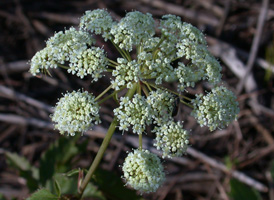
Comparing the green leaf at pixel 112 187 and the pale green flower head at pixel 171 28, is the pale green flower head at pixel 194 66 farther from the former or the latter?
the green leaf at pixel 112 187

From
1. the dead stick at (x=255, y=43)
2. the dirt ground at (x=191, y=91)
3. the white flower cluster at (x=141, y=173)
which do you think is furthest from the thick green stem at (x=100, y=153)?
the dead stick at (x=255, y=43)

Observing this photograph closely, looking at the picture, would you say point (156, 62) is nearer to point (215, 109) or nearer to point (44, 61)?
point (215, 109)

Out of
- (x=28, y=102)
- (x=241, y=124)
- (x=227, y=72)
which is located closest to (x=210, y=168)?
(x=241, y=124)

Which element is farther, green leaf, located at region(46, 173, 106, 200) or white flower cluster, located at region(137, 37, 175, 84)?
green leaf, located at region(46, 173, 106, 200)

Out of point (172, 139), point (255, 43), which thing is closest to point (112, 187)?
point (172, 139)

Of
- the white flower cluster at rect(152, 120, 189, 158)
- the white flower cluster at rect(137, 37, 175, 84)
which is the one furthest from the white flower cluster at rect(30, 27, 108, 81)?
the white flower cluster at rect(152, 120, 189, 158)

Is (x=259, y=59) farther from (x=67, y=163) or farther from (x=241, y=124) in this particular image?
(x=67, y=163)

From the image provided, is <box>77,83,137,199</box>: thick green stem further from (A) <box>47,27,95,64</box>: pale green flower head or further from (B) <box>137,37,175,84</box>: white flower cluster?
(A) <box>47,27,95,64</box>: pale green flower head
